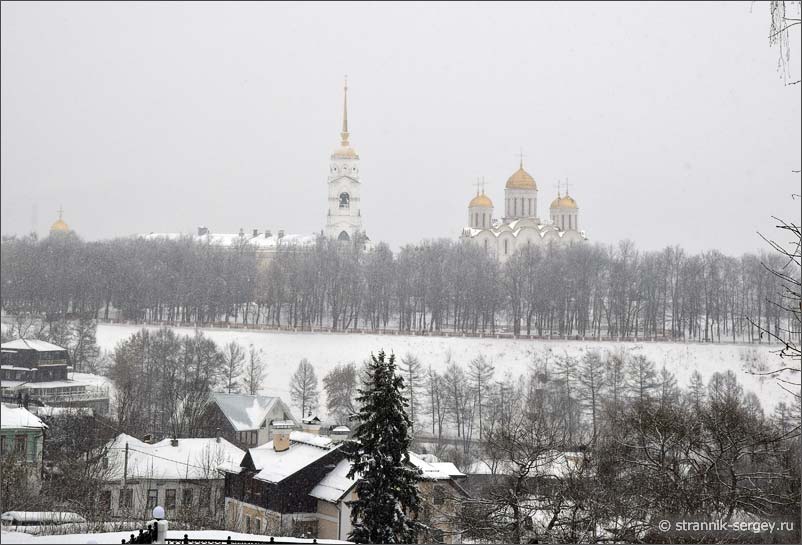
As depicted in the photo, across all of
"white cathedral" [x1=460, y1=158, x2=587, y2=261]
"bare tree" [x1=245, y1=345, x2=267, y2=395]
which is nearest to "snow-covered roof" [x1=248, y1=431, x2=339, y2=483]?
"bare tree" [x1=245, y1=345, x2=267, y2=395]

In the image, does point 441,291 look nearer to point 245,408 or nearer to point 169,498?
point 245,408

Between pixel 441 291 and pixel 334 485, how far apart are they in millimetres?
17435

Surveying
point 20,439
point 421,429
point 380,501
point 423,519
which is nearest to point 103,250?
point 421,429

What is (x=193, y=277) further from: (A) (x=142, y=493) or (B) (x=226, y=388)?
(A) (x=142, y=493)

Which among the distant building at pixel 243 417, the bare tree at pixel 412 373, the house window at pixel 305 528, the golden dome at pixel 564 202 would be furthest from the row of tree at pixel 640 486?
the golden dome at pixel 564 202

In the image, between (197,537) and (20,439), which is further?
(20,439)

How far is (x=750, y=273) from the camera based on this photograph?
26.5 meters

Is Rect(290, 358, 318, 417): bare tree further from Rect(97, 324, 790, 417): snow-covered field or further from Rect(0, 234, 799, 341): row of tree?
Rect(0, 234, 799, 341): row of tree

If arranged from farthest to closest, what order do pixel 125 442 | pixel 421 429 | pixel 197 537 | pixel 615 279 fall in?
pixel 615 279 → pixel 421 429 → pixel 125 442 → pixel 197 537

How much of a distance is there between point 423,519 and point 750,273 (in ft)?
66.5

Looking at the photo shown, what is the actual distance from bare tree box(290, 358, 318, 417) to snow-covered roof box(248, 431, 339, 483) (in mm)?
6132

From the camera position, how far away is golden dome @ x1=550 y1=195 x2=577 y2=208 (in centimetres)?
4084

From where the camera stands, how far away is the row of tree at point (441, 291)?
25.5m

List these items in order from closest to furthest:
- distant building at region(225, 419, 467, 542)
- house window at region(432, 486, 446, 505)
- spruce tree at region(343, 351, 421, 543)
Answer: spruce tree at region(343, 351, 421, 543) → house window at region(432, 486, 446, 505) → distant building at region(225, 419, 467, 542)
